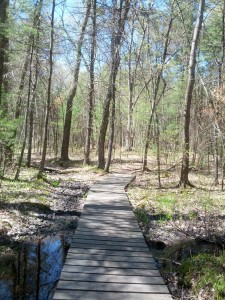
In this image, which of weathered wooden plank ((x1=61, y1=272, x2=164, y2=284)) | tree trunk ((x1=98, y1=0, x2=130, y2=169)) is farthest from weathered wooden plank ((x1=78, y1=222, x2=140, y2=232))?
tree trunk ((x1=98, y1=0, x2=130, y2=169))

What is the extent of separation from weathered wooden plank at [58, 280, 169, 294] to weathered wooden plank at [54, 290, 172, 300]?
9 centimetres

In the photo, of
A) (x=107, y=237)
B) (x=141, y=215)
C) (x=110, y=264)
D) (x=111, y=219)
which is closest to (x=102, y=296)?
(x=110, y=264)

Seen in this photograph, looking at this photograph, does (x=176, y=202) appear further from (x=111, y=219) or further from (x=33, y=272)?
(x=33, y=272)

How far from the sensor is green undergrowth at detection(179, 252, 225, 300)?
16.9 ft

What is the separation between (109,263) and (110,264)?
5 centimetres

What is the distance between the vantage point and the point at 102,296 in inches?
181

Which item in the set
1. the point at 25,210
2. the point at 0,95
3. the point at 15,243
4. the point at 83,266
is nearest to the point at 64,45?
the point at 0,95

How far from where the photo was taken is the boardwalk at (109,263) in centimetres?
474

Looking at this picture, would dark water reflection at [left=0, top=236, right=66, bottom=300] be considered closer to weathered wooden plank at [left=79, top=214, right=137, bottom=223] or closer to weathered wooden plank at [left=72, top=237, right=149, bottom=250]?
weathered wooden plank at [left=72, top=237, right=149, bottom=250]

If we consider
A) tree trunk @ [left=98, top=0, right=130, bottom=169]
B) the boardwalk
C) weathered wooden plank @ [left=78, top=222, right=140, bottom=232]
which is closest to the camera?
the boardwalk

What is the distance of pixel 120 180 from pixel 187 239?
7.75 m

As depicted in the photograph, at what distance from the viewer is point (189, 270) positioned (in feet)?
19.4

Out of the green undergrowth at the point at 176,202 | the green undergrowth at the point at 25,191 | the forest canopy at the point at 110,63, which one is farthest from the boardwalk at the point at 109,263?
the forest canopy at the point at 110,63

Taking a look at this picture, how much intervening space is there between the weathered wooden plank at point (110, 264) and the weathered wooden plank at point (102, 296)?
3.07 ft
